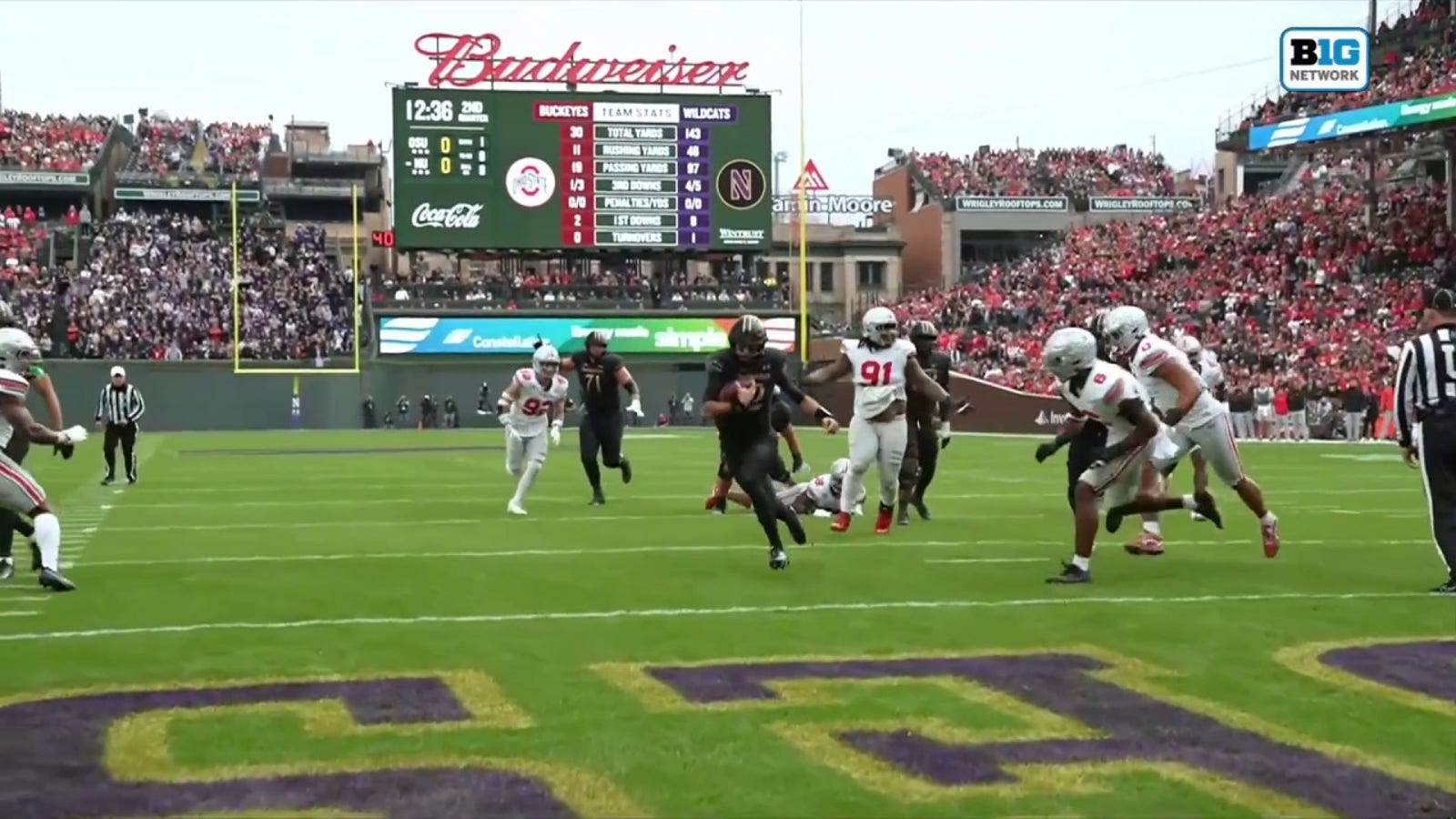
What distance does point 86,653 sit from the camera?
847 cm

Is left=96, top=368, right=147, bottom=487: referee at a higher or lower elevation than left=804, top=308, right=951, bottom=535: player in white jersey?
lower

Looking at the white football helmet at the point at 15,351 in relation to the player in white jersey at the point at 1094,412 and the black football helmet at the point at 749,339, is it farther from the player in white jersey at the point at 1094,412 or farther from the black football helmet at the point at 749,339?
the player in white jersey at the point at 1094,412

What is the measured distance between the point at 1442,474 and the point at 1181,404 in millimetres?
1689

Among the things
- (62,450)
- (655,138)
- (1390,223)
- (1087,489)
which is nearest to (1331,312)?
(1390,223)

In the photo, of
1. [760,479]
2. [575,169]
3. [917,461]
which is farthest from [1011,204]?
[760,479]

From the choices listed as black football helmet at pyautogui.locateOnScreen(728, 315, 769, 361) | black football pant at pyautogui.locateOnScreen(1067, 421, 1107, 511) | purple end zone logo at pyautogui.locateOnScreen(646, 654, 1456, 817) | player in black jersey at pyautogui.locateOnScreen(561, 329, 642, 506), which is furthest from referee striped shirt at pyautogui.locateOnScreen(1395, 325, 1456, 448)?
player in black jersey at pyautogui.locateOnScreen(561, 329, 642, 506)

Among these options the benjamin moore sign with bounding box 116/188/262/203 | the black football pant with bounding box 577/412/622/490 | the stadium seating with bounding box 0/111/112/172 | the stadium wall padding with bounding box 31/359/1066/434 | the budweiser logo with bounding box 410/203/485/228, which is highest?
the stadium seating with bounding box 0/111/112/172

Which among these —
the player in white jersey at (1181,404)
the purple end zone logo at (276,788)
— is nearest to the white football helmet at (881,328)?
the player in white jersey at (1181,404)

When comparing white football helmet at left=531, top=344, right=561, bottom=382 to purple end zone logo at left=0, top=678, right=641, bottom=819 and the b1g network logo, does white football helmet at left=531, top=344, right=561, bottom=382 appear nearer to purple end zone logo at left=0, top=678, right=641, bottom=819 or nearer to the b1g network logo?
purple end zone logo at left=0, top=678, right=641, bottom=819

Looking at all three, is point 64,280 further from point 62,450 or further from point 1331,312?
point 62,450

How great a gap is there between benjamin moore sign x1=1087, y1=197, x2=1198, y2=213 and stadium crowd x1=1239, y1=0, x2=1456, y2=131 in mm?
20297

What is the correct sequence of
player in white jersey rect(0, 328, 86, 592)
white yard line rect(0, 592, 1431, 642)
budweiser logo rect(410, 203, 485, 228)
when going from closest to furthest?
white yard line rect(0, 592, 1431, 642)
player in white jersey rect(0, 328, 86, 592)
budweiser logo rect(410, 203, 485, 228)

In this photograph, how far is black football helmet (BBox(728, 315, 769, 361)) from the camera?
11406 mm

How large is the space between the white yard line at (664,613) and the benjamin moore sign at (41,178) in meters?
59.5
